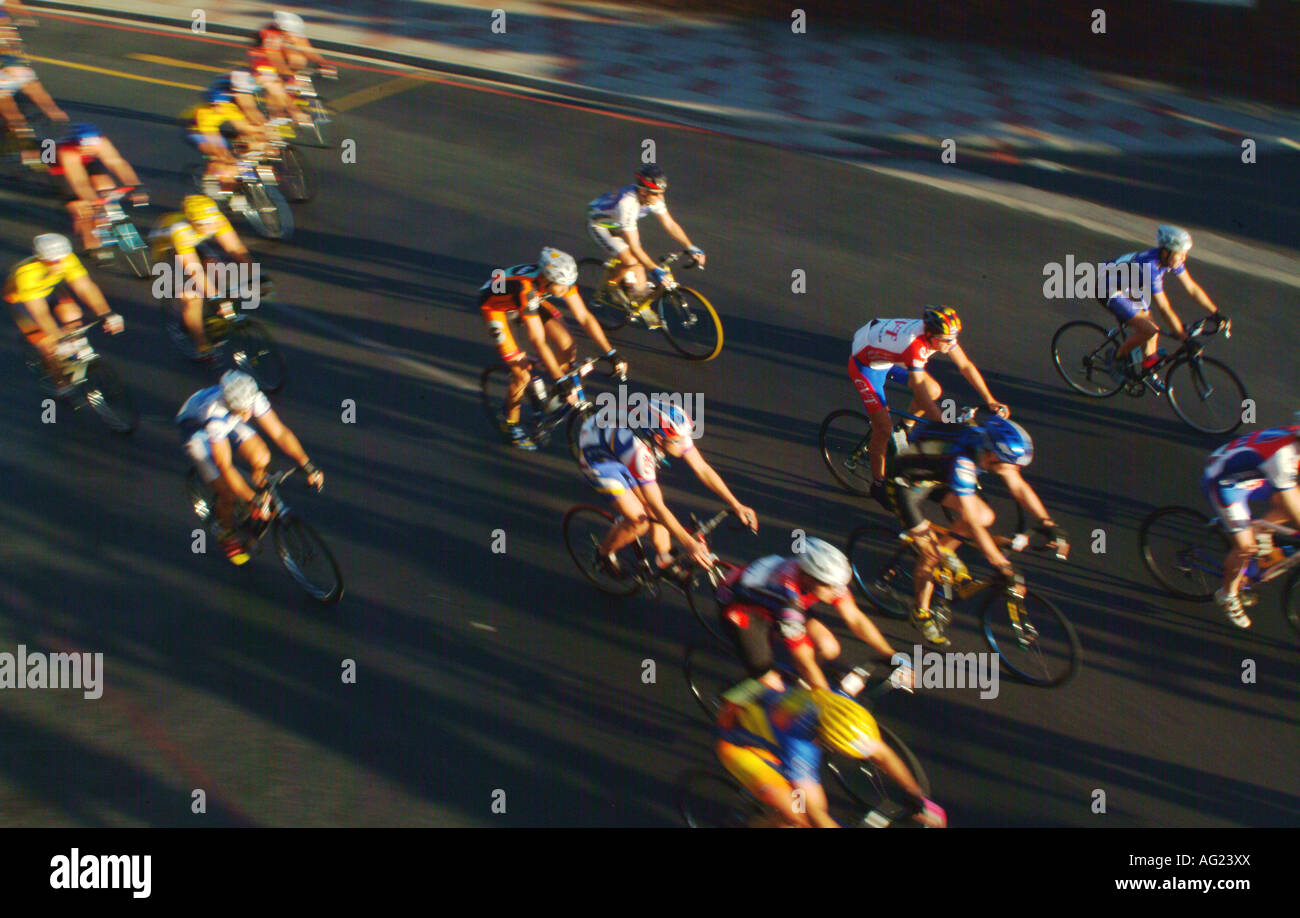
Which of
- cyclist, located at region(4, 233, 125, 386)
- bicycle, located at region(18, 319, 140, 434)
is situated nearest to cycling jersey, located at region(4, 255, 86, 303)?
cyclist, located at region(4, 233, 125, 386)

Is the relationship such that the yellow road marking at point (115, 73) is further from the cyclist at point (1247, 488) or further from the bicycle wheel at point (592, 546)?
the cyclist at point (1247, 488)

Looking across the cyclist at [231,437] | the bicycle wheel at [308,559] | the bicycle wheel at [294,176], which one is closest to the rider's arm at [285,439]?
the cyclist at [231,437]

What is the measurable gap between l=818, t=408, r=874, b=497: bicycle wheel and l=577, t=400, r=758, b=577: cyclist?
1952 mm

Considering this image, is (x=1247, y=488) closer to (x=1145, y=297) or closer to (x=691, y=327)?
(x=1145, y=297)

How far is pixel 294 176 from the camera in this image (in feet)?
40.9

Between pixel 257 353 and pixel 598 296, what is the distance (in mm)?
3209

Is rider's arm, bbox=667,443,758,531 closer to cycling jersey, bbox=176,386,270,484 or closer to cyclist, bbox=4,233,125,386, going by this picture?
cycling jersey, bbox=176,386,270,484

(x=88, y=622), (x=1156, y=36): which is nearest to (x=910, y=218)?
(x=1156, y=36)

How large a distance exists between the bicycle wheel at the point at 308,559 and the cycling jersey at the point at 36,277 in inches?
128

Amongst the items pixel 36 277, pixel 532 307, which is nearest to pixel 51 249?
pixel 36 277

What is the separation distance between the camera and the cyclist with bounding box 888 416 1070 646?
6160mm

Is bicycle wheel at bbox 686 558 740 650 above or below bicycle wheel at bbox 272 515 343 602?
below

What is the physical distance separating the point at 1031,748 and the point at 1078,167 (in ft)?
32.6
